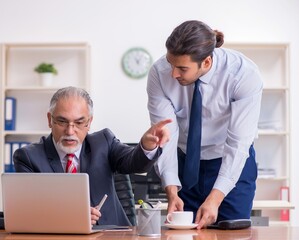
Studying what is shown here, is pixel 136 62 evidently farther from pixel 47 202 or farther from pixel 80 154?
pixel 47 202

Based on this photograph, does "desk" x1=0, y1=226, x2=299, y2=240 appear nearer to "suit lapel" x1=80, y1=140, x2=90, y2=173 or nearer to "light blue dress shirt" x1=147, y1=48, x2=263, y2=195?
"light blue dress shirt" x1=147, y1=48, x2=263, y2=195

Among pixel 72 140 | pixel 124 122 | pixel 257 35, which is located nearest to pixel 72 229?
pixel 72 140

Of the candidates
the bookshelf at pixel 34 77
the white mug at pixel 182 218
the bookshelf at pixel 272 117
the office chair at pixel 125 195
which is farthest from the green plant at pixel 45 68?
the white mug at pixel 182 218

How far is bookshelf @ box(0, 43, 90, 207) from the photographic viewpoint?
20.9 feet

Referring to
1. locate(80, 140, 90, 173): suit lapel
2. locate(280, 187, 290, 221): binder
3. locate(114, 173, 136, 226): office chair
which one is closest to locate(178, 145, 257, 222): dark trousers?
locate(114, 173, 136, 226): office chair

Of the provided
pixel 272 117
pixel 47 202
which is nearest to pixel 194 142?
pixel 47 202

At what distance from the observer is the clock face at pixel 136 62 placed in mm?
6305

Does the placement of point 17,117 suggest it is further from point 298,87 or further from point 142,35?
point 298,87

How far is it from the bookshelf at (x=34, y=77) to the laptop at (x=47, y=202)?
4.25 metres

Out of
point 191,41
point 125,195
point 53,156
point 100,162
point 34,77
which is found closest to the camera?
point 191,41

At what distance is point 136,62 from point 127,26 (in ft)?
1.12

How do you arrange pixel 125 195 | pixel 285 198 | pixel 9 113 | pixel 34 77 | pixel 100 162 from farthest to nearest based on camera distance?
pixel 34 77, pixel 9 113, pixel 285 198, pixel 125 195, pixel 100 162

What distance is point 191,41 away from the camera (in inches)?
98.5

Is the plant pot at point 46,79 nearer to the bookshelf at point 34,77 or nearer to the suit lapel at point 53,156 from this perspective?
the bookshelf at point 34,77
